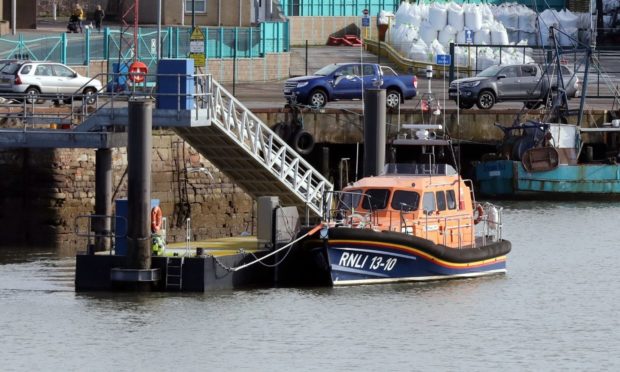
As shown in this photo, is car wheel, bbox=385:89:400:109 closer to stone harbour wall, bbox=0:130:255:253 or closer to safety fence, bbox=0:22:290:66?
safety fence, bbox=0:22:290:66

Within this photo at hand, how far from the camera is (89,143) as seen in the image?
40.0 m

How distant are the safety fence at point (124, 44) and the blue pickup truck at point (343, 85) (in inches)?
176

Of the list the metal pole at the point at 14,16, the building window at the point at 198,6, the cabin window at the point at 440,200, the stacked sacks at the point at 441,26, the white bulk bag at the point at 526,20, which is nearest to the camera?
the cabin window at the point at 440,200

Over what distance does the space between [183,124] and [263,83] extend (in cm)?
3178

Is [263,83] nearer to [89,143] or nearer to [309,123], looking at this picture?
[309,123]

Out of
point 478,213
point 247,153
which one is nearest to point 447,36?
point 478,213

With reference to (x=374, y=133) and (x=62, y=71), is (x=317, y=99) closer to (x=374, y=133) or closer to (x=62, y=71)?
(x=62, y=71)

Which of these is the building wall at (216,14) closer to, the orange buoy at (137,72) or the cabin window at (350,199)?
the orange buoy at (137,72)

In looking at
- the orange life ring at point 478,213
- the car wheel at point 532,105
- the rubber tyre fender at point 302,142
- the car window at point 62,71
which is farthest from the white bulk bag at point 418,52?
the orange life ring at point 478,213

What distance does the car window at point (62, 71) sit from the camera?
56.5 metres

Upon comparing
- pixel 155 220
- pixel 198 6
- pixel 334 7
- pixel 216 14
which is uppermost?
pixel 334 7

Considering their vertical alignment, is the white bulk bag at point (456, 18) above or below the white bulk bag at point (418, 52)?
above

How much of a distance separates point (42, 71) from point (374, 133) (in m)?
15.0

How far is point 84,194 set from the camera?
155 feet
